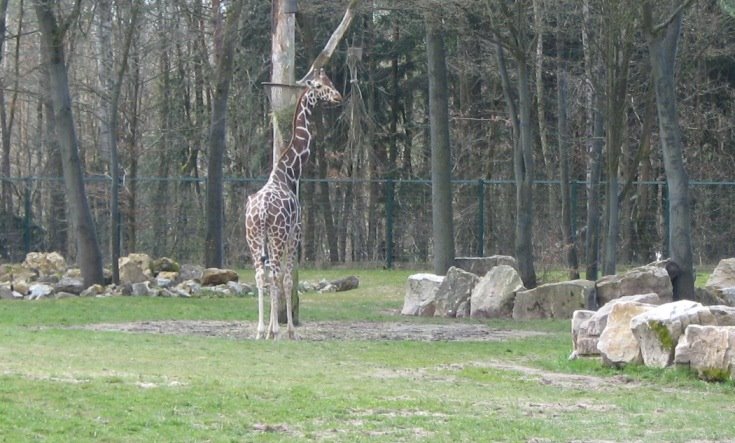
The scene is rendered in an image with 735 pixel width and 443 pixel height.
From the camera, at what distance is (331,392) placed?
11.6 meters

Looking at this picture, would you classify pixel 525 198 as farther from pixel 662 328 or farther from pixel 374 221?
pixel 374 221

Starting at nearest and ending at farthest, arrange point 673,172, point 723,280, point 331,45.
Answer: point 673,172 < point 331,45 < point 723,280

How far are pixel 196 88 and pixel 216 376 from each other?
26912mm

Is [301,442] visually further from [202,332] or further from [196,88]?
[196,88]

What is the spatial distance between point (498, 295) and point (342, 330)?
11.0 ft

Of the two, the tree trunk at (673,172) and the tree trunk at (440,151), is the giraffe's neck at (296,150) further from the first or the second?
the tree trunk at (440,151)

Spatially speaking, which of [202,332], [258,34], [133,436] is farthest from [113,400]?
[258,34]

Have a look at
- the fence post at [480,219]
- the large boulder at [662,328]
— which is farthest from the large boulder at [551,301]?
the fence post at [480,219]

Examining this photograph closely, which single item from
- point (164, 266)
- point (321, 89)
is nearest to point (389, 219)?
point (164, 266)

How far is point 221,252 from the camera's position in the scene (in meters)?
29.5

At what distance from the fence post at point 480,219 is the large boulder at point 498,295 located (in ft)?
40.0

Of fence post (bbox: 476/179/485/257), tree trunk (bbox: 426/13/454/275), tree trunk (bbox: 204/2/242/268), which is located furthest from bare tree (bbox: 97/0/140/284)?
fence post (bbox: 476/179/485/257)

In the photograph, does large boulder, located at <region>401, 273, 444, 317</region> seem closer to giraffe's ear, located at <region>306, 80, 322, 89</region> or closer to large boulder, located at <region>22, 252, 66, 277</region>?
giraffe's ear, located at <region>306, 80, 322, 89</region>

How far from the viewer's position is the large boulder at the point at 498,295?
68.3 ft
